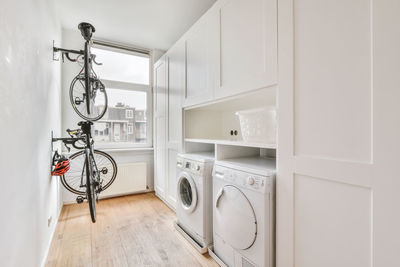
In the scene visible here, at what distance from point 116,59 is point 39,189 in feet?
8.68

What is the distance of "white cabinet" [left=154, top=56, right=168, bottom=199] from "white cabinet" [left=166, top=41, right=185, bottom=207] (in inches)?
5.6

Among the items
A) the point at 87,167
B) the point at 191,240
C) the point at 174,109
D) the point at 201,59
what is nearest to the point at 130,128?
the point at 174,109

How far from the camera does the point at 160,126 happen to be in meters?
3.07

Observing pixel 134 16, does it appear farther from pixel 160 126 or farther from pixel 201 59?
pixel 160 126

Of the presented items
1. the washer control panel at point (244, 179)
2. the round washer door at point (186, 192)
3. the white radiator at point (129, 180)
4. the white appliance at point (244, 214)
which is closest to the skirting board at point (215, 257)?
the white appliance at point (244, 214)

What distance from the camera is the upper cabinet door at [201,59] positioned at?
177 cm

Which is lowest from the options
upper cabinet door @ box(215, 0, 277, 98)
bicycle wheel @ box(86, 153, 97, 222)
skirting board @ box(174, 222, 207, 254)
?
skirting board @ box(174, 222, 207, 254)

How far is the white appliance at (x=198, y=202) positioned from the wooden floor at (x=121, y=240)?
4.4 inches

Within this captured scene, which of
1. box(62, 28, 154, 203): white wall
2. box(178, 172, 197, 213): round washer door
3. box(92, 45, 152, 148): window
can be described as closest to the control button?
box(178, 172, 197, 213): round washer door

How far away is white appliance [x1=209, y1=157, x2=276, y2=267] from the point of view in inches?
47.3

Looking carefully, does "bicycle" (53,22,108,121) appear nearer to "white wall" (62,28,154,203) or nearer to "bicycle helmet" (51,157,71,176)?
"white wall" (62,28,154,203)

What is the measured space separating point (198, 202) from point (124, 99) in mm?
2480

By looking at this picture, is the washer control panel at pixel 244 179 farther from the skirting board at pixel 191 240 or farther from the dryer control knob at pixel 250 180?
the skirting board at pixel 191 240

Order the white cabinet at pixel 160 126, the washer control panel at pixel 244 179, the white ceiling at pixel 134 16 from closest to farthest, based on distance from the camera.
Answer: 1. the washer control panel at pixel 244 179
2. the white ceiling at pixel 134 16
3. the white cabinet at pixel 160 126
